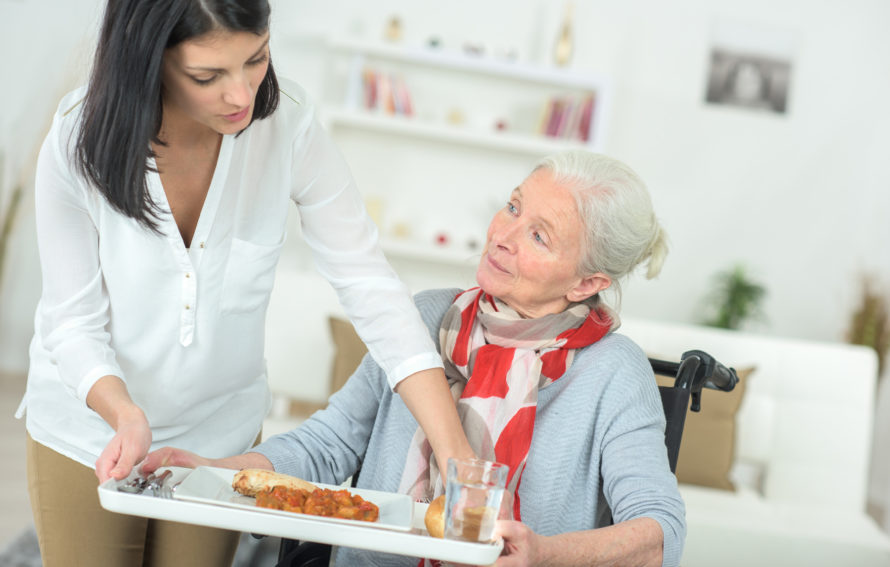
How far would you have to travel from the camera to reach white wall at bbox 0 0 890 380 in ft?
15.3

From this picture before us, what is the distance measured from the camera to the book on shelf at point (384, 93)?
4.45 m

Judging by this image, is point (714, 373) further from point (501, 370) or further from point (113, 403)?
point (113, 403)

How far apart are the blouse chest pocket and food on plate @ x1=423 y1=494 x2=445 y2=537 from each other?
0.51m

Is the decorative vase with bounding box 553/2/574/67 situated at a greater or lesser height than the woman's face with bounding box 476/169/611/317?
greater

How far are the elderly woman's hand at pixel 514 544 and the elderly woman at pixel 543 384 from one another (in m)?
0.28

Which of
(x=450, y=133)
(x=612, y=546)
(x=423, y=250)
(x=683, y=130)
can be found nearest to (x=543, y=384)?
(x=612, y=546)

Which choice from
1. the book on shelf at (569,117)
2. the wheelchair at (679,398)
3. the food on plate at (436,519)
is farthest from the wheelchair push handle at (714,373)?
the book on shelf at (569,117)

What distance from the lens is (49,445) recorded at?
1.42m

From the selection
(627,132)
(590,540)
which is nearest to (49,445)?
(590,540)

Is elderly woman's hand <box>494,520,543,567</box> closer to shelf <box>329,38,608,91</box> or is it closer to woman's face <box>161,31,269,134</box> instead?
woman's face <box>161,31,269,134</box>

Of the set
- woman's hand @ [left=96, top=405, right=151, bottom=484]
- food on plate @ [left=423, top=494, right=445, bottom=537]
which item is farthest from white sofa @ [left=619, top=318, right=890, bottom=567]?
woman's hand @ [left=96, top=405, right=151, bottom=484]

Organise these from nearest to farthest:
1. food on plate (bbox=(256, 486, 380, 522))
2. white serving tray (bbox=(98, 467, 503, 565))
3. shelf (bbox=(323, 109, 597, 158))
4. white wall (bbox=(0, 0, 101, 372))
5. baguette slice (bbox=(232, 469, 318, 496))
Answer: white serving tray (bbox=(98, 467, 503, 565)), food on plate (bbox=(256, 486, 380, 522)), baguette slice (bbox=(232, 469, 318, 496)), shelf (bbox=(323, 109, 597, 158)), white wall (bbox=(0, 0, 101, 372))

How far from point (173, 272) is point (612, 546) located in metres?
0.77

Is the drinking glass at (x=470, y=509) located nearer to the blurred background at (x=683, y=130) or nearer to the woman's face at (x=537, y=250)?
the woman's face at (x=537, y=250)
